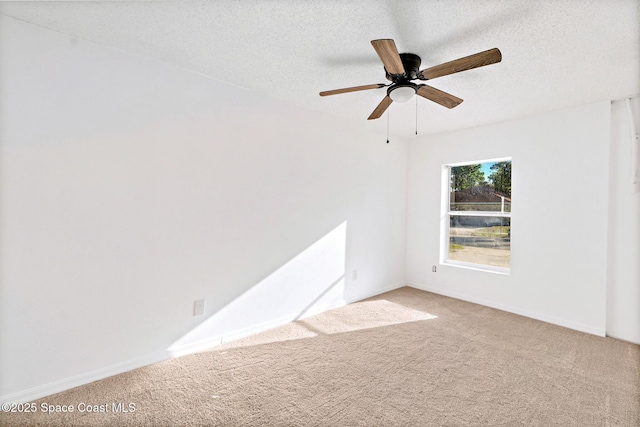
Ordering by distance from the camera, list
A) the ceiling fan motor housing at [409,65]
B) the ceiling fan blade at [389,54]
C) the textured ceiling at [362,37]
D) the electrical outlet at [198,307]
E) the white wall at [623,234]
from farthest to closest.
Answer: the white wall at [623,234] < the electrical outlet at [198,307] < the ceiling fan motor housing at [409,65] < the textured ceiling at [362,37] < the ceiling fan blade at [389,54]

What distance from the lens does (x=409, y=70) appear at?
2.20 metres

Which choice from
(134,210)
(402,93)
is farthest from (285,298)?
(402,93)

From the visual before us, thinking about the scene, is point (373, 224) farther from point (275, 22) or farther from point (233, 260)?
point (275, 22)

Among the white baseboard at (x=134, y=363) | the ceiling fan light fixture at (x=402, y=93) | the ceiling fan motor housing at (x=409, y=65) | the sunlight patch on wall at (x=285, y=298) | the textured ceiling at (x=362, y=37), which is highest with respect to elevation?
the textured ceiling at (x=362, y=37)

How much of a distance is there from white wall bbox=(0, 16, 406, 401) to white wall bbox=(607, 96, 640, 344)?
3040mm

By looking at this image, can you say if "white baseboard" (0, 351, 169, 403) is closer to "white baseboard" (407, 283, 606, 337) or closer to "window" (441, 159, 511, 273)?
"white baseboard" (407, 283, 606, 337)

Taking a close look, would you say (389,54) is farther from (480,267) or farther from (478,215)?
(480,267)

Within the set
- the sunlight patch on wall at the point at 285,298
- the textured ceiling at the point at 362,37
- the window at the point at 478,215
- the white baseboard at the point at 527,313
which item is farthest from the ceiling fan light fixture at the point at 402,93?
the white baseboard at the point at 527,313

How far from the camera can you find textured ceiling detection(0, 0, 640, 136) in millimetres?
1743

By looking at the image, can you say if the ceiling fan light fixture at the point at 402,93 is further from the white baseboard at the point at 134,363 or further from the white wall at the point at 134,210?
the white baseboard at the point at 134,363

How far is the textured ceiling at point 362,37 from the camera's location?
1.74 metres

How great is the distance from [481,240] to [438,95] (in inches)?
103

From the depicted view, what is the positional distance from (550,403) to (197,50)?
11.5 feet

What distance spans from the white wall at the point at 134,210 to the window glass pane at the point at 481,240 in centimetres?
222
